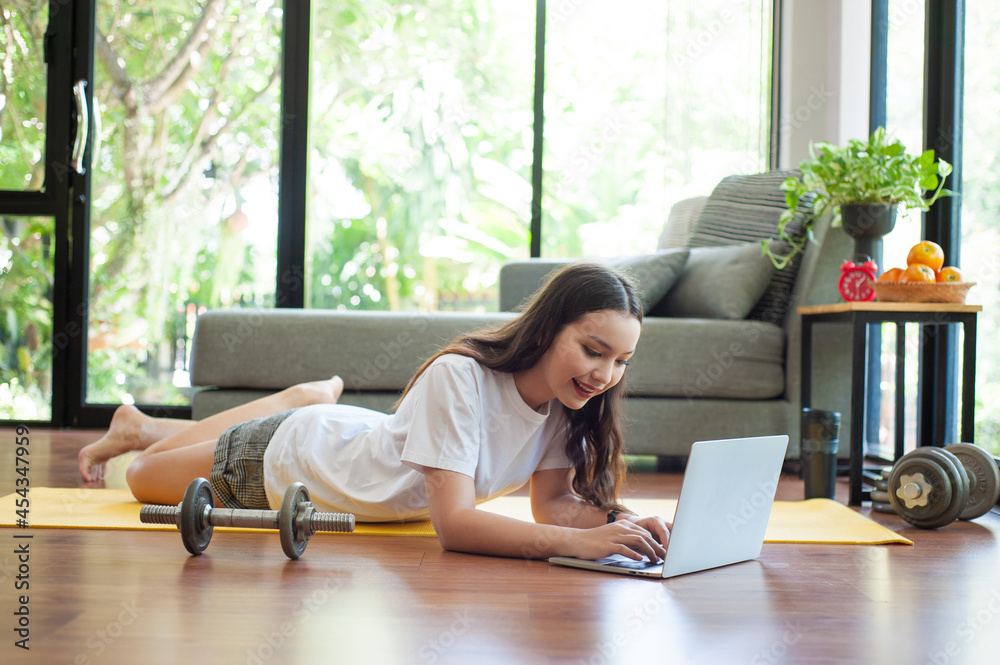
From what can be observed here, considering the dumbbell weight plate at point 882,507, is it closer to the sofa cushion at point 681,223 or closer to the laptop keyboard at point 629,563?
the laptop keyboard at point 629,563

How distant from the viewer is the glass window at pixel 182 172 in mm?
Result: 4227

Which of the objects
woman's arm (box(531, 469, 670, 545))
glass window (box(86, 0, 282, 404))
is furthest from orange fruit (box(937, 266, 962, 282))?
glass window (box(86, 0, 282, 404))

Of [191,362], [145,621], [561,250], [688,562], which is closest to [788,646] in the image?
[688,562]

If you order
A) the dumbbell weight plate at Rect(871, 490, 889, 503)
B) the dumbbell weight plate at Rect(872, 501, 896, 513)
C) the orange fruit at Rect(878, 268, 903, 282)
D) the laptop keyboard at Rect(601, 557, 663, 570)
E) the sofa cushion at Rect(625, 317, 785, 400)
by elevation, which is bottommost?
the dumbbell weight plate at Rect(872, 501, 896, 513)

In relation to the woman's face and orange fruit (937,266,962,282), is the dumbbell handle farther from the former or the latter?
orange fruit (937,266,962,282)

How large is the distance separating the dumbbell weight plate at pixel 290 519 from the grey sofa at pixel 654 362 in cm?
130

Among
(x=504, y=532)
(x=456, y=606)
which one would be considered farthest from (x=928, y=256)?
(x=456, y=606)

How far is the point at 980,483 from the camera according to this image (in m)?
1.95

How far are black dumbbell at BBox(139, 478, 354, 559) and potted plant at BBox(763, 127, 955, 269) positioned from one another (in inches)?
69.4

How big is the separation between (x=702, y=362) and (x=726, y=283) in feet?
0.92

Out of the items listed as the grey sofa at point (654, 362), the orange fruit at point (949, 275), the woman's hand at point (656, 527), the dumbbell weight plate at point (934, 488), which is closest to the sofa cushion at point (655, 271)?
the grey sofa at point (654, 362)

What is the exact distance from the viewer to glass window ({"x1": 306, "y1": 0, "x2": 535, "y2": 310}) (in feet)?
14.8

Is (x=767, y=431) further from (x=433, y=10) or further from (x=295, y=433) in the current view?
(x=433, y=10)

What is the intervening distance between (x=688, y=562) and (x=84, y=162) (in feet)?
12.1
